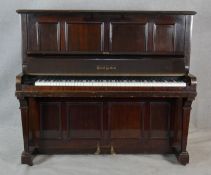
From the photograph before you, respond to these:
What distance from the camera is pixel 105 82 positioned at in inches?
119

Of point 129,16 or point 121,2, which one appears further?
point 121,2

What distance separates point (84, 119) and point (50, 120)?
0.32 m

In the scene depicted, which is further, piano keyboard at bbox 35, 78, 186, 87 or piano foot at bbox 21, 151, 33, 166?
piano foot at bbox 21, 151, 33, 166

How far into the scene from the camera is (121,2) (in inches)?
156

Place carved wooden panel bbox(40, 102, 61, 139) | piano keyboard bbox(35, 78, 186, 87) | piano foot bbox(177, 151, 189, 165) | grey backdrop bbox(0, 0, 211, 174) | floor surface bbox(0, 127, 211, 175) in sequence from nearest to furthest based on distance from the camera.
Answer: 1. piano keyboard bbox(35, 78, 186, 87)
2. floor surface bbox(0, 127, 211, 175)
3. piano foot bbox(177, 151, 189, 165)
4. carved wooden panel bbox(40, 102, 61, 139)
5. grey backdrop bbox(0, 0, 211, 174)

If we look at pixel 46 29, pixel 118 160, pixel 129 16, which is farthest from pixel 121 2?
pixel 118 160

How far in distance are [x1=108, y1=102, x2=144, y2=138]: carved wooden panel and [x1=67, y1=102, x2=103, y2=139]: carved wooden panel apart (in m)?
0.12

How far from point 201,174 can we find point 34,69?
170 cm

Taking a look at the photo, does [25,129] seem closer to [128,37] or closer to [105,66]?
[105,66]

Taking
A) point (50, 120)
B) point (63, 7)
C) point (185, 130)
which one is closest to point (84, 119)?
point (50, 120)

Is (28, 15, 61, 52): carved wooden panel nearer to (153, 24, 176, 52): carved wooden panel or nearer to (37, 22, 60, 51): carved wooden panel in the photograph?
(37, 22, 60, 51): carved wooden panel

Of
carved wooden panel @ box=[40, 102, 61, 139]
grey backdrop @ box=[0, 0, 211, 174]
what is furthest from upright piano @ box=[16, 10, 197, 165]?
grey backdrop @ box=[0, 0, 211, 174]

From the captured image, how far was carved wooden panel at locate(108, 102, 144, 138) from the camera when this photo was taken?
337 centimetres

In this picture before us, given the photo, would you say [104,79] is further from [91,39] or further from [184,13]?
[184,13]
